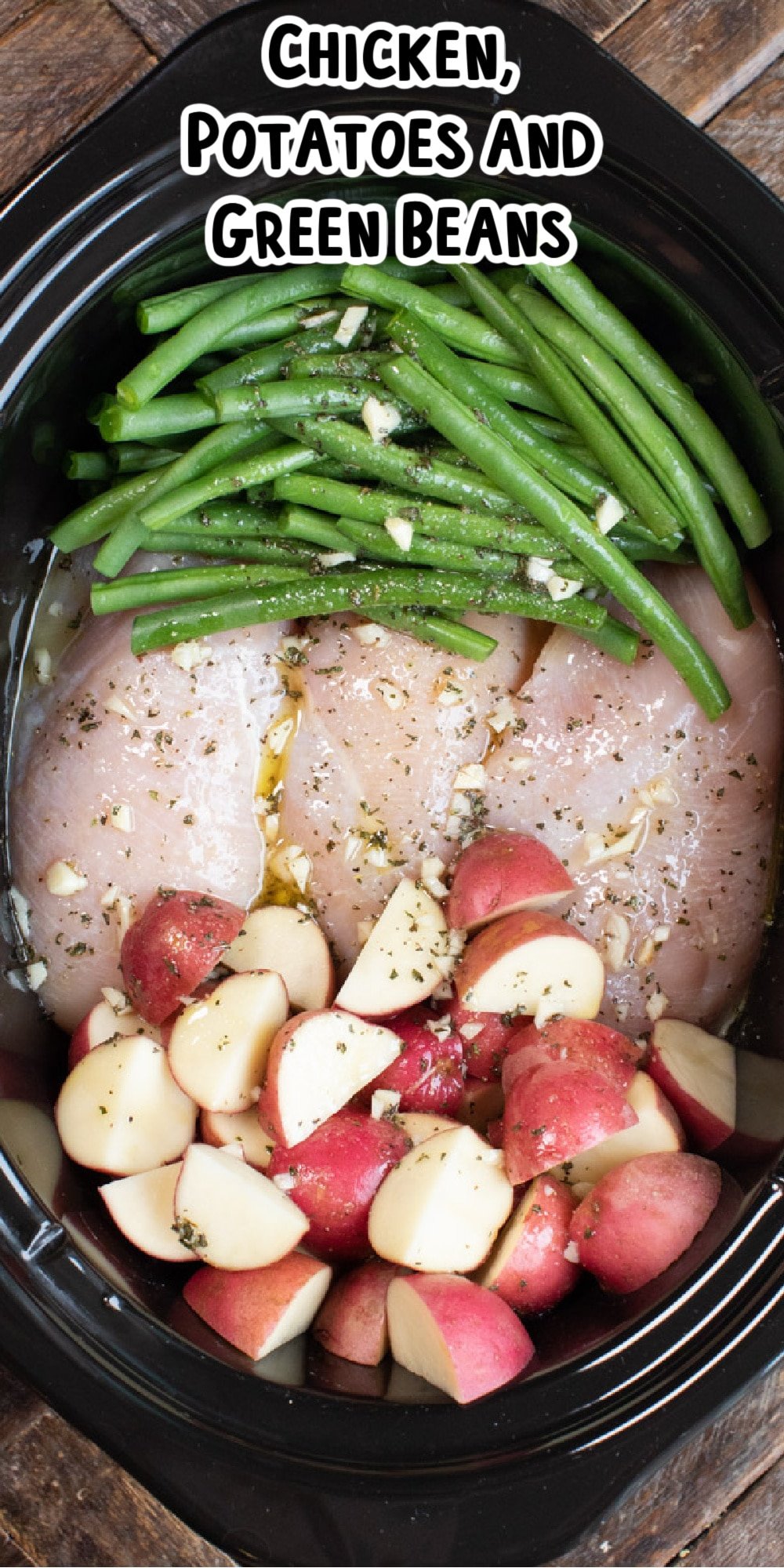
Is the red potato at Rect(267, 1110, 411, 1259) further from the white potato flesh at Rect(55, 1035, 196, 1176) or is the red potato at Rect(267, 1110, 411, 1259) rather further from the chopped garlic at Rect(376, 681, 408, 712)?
the chopped garlic at Rect(376, 681, 408, 712)

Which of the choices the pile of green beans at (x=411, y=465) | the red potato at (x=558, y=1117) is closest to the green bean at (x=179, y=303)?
the pile of green beans at (x=411, y=465)

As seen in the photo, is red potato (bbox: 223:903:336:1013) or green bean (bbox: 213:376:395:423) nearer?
green bean (bbox: 213:376:395:423)

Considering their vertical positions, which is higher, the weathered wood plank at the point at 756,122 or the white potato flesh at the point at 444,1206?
the weathered wood plank at the point at 756,122

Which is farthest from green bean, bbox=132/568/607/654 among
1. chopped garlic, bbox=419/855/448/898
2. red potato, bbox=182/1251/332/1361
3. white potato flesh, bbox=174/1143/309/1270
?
red potato, bbox=182/1251/332/1361

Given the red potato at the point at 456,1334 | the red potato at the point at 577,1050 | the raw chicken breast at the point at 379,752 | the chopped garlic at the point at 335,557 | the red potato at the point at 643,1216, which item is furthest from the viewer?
the raw chicken breast at the point at 379,752

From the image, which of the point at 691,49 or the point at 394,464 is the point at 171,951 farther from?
the point at 691,49

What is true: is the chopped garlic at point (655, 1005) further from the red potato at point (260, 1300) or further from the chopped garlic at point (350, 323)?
the chopped garlic at point (350, 323)
